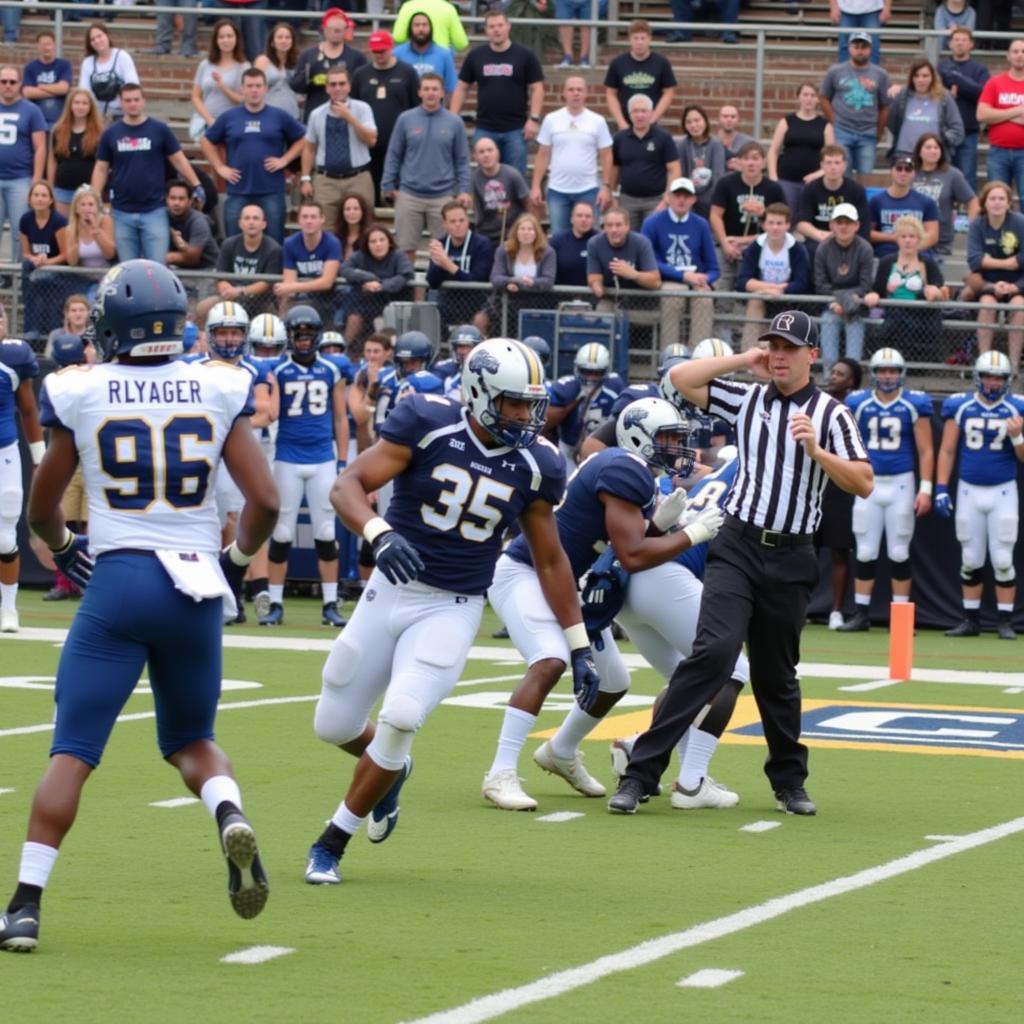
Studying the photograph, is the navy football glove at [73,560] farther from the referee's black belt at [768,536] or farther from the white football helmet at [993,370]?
the white football helmet at [993,370]

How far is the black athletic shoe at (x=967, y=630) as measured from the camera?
15664 mm

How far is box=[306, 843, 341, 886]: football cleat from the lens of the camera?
6.36 metres

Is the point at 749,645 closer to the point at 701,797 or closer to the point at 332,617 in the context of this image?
the point at 701,797

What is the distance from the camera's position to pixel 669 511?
7.92 m

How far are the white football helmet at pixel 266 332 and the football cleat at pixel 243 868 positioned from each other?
31.8 feet

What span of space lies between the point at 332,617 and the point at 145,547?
30.4 ft

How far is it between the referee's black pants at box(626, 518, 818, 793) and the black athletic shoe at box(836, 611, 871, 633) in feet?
25.9

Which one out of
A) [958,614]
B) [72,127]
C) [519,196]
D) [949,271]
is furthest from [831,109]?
[72,127]

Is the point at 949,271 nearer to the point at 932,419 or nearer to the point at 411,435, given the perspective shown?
the point at 932,419

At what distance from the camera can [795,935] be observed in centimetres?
579

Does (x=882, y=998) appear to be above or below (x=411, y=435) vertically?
below

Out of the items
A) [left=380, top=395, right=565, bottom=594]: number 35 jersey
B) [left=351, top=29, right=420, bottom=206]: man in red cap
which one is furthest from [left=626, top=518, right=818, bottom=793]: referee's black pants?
[left=351, top=29, right=420, bottom=206]: man in red cap

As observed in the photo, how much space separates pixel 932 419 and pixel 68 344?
6266mm

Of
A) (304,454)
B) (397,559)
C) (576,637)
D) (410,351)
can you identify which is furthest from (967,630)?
(397,559)
